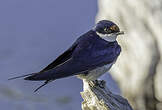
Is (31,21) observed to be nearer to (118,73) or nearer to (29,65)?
(29,65)

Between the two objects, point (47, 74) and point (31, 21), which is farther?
point (31, 21)

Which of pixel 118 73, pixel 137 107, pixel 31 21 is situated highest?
pixel 31 21

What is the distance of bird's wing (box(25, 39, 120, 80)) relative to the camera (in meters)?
2.70

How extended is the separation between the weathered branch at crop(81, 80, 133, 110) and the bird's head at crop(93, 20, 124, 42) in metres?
0.27

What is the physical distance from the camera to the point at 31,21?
20.0ft

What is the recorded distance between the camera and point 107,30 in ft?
9.45

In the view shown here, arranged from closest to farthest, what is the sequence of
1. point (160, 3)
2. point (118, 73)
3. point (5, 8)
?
point (160, 3)
point (118, 73)
point (5, 8)

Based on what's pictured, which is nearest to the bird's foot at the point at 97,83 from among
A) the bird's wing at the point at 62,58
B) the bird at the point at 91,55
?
the bird at the point at 91,55

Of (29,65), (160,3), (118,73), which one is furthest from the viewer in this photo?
(29,65)

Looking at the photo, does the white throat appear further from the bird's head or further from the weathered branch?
the weathered branch

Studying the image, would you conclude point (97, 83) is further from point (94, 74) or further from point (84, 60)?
point (84, 60)

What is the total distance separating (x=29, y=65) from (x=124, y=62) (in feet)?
3.74

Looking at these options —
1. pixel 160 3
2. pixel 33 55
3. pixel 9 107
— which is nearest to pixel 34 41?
pixel 33 55

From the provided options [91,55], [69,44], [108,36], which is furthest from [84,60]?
[69,44]
